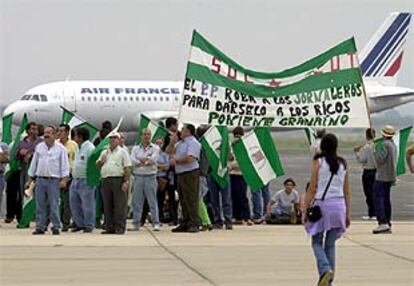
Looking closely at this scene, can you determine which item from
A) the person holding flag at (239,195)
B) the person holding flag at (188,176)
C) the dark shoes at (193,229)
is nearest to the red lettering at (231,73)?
the person holding flag at (188,176)

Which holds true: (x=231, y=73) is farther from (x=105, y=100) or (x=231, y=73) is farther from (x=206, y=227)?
(x=105, y=100)

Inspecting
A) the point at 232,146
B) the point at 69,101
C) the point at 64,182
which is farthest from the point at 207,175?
the point at 69,101

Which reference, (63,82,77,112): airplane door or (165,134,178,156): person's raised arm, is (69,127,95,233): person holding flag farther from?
(63,82,77,112): airplane door

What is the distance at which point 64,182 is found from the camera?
16.7m

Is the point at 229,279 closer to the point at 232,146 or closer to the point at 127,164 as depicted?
the point at 127,164

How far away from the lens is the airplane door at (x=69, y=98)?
1858 inches

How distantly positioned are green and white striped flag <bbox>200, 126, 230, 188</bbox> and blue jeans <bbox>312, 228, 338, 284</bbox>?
6.64m

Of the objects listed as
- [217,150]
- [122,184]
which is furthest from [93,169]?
Result: [217,150]

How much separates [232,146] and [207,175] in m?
1.06

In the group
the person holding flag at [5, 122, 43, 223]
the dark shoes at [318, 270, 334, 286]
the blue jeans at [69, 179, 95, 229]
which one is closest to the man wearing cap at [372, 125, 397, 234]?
the blue jeans at [69, 179, 95, 229]

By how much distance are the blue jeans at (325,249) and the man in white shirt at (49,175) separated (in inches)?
241

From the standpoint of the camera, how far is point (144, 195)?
17344 millimetres

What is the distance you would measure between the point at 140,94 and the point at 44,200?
3351 cm

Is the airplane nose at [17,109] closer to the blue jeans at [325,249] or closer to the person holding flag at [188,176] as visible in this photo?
the person holding flag at [188,176]
